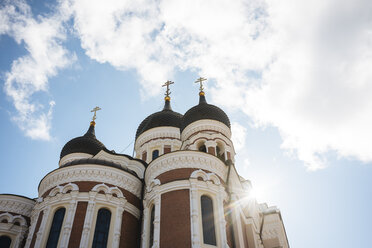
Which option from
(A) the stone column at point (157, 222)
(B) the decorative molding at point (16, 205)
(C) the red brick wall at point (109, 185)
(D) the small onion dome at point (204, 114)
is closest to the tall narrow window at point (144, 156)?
(D) the small onion dome at point (204, 114)

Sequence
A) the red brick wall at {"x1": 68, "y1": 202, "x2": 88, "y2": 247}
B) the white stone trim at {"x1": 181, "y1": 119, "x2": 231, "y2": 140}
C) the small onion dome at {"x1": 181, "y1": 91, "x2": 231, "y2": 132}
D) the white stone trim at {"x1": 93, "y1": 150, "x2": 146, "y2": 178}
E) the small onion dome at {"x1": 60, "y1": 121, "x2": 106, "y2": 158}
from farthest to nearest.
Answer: the small onion dome at {"x1": 60, "y1": 121, "x2": 106, "y2": 158}
the small onion dome at {"x1": 181, "y1": 91, "x2": 231, "y2": 132}
the white stone trim at {"x1": 181, "y1": 119, "x2": 231, "y2": 140}
the white stone trim at {"x1": 93, "y1": 150, "x2": 146, "y2": 178}
the red brick wall at {"x1": 68, "y1": 202, "x2": 88, "y2": 247}

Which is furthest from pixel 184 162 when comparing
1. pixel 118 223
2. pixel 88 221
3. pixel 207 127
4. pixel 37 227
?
pixel 37 227

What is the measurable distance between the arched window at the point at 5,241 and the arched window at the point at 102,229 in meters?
4.69

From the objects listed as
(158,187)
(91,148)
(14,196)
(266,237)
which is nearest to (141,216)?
(158,187)

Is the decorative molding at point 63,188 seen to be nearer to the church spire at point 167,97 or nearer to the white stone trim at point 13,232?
the white stone trim at point 13,232

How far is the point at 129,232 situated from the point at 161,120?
10.6 m

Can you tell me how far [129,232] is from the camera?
15.4 m

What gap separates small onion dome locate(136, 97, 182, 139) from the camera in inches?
966

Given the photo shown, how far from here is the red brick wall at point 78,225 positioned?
13812 millimetres

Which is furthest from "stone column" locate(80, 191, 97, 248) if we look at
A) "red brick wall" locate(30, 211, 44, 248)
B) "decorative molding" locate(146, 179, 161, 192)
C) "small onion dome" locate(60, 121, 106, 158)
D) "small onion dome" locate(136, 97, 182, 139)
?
"small onion dome" locate(136, 97, 182, 139)

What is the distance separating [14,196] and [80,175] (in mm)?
4119

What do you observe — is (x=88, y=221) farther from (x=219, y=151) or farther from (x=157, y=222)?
(x=219, y=151)

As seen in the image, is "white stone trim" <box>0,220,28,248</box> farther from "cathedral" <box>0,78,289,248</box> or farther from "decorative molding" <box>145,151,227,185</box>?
"decorative molding" <box>145,151,227,185</box>

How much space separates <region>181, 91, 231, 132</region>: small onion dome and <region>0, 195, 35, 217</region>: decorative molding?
9.25 m
